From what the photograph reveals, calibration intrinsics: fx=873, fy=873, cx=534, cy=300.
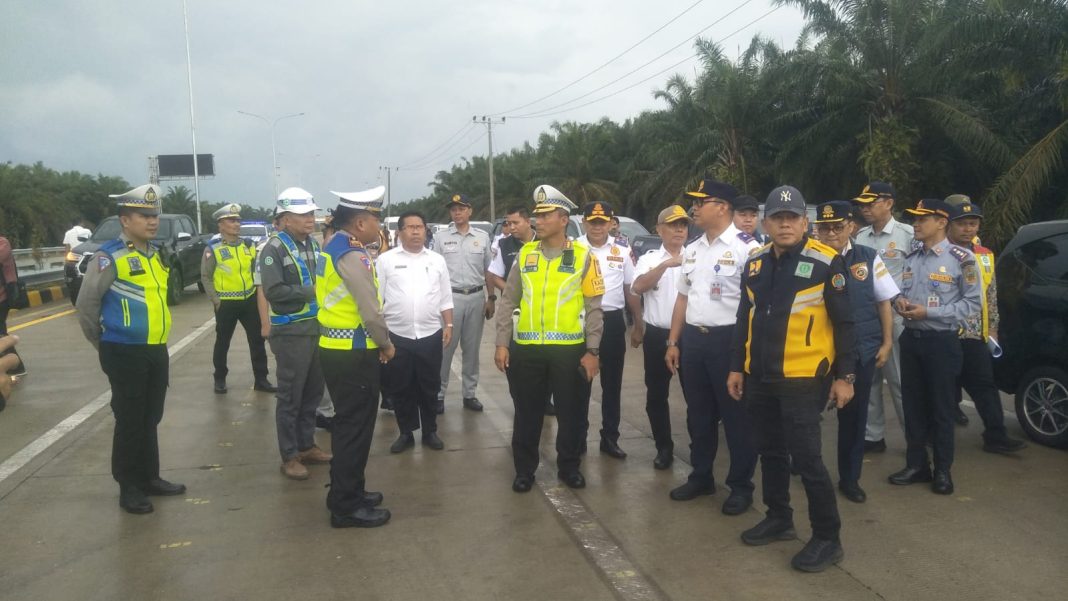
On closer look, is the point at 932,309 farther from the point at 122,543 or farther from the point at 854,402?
the point at 122,543

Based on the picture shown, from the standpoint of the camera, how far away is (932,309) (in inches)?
217

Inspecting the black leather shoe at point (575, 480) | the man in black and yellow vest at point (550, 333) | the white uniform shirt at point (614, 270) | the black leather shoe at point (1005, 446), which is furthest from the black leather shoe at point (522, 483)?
the black leather shoe at point (1005, 446)

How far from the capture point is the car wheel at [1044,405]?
20.0ft

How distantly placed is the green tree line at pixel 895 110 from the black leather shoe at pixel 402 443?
5.94m

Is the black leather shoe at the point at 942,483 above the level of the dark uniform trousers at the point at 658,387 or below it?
below

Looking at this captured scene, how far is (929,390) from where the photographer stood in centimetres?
555

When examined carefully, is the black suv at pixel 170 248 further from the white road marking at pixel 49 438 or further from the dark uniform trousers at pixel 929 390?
the dark uniform trousers at pixel 929 390

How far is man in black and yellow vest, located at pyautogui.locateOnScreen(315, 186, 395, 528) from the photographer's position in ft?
16.1

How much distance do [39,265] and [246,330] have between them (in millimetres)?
18331

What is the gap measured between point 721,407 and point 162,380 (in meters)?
3.46

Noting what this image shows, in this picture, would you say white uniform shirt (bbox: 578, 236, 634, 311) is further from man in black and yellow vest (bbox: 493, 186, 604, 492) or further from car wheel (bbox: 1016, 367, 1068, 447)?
car wheel (bbox: 1016, 367, 1068, 447)

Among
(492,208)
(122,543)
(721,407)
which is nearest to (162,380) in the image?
(122,543)

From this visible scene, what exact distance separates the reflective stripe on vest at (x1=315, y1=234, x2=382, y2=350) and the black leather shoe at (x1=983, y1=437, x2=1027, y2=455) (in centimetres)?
444

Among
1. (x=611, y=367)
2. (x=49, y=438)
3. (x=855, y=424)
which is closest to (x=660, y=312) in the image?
(x=611, y=367)
